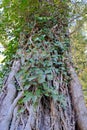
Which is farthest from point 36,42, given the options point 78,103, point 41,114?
point 41,114

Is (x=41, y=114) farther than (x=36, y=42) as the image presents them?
No

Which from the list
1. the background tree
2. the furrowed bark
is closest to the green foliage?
the background tree

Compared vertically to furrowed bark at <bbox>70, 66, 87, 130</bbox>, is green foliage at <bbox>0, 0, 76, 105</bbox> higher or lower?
higher

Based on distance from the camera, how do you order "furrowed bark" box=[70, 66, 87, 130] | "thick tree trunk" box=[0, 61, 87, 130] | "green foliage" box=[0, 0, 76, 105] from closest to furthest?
"thick tree trunk" box=[0, 61, 87, 130], "green foliage" box=[0, 0, 76, 105], "furrowed bark" box=[70, 66, 87, 130]

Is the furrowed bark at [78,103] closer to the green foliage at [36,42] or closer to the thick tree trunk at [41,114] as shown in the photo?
the thick tree trunk at [41,114]

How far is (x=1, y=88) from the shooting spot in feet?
5.97

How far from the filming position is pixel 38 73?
1597mm

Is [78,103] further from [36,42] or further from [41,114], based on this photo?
[36,42]

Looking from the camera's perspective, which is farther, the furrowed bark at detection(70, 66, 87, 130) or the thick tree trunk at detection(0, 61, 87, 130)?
the furrowed bark at detection(70, 66, 87, 130)

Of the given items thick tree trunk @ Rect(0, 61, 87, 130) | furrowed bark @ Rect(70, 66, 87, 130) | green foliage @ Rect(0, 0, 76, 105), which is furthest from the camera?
furrowed bark @ Rect(70, 66, 87, 130)

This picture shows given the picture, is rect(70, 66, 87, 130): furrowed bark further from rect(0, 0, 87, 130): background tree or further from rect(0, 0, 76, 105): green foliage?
rect(0, 0, 76, 105): green foliage

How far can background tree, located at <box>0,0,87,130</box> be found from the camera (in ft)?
4.96

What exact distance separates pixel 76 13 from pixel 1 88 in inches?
76.9

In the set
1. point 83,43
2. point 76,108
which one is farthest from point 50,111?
point 83,43
